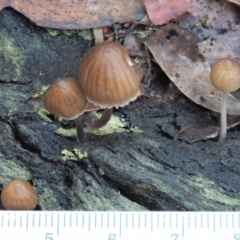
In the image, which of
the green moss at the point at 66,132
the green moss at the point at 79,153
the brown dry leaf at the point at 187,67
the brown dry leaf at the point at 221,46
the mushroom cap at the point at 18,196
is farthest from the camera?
the brown dry leaf at the point at 221,46

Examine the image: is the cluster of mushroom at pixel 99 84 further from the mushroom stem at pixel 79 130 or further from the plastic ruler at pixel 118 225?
the plastic ruler at pixel 118 225

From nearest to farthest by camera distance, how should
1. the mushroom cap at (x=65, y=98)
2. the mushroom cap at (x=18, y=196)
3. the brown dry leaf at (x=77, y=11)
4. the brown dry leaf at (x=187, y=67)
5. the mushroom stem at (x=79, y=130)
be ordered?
the mushroom cap at (x=18, y=196) → the mushroom cap at (x=65, y=98) → the mushroom stem at (x=79, y=130) → the brown dry leaf at (x=187, y=67) → the brown dry leaf at (x=77, y=11)

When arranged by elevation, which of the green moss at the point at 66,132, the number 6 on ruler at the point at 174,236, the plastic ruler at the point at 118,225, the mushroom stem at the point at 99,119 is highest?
the mushroom stem at the point at 99,119

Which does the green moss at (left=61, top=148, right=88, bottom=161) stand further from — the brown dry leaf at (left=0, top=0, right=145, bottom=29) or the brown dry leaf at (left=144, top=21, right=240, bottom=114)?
the brown dry leaf at (left=0, top=0, right=145, bottom=29)

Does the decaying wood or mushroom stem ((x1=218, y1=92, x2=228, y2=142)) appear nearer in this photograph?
the decaying wood

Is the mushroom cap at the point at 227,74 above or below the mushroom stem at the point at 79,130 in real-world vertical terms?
above

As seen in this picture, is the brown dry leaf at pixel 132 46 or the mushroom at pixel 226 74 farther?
the brown dry leaf at pixel 132 46

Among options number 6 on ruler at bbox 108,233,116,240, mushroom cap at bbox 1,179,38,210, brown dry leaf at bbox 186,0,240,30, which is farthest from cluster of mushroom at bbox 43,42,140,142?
brown dry leaf at bbox 186,0,240,30

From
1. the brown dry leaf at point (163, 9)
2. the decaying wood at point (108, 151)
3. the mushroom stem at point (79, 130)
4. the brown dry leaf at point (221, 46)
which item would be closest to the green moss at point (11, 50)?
the decaying wood at point (108, 151)
